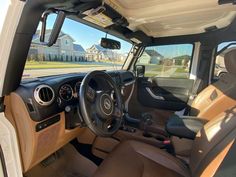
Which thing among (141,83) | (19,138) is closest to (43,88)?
(19,138)

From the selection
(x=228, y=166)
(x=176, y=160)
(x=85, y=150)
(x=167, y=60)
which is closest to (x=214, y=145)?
(x=228, y=166)

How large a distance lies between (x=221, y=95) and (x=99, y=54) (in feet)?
4.93

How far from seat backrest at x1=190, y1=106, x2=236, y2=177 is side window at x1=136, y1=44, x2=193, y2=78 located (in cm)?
190

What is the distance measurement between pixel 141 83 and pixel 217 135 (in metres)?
2.28

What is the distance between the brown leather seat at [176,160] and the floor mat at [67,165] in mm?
469

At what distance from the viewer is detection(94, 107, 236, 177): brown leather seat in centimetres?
110

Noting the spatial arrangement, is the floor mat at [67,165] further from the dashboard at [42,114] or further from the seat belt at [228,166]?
the seat belt at [228,166]

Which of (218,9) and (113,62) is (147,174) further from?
(113,62)

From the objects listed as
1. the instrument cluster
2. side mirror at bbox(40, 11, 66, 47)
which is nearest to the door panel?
the instrument cluster

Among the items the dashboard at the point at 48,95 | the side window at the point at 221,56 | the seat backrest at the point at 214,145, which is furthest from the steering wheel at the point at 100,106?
the side window at the point at 221,56

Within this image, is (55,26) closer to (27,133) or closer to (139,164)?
(27,133)

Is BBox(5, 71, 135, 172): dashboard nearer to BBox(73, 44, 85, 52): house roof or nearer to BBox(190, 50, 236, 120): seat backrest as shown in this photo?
BBox(73, 44, 85, 52): house roof

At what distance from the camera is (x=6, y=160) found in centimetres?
114

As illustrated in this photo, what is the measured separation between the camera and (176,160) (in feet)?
5.18
